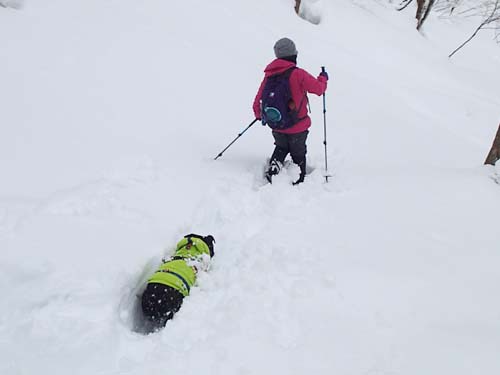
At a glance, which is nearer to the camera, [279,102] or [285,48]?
[285,48]

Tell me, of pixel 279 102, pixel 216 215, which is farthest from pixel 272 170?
pixel 216 215

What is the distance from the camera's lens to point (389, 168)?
5516mm

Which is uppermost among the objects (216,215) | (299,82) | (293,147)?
(299,82)

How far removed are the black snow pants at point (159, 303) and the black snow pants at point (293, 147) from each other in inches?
98.4

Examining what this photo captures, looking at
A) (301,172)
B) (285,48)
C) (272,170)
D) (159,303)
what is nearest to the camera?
(159,303)

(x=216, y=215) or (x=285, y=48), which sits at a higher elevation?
(x=285, y=48)

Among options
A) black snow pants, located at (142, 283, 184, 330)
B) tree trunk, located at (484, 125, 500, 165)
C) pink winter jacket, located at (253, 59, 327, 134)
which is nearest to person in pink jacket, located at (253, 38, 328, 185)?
pink winter jacket, located at (253, 59, 327, 134)

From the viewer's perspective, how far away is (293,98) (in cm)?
427

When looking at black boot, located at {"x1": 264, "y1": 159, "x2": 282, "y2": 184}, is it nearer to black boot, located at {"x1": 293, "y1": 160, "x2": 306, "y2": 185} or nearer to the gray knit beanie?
black boot, located at {"x1": 293, "y1": 160, "x2": 306, "y2": 185}

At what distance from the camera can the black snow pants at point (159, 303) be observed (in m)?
2.92

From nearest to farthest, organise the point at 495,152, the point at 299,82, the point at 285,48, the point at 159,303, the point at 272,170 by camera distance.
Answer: the point at 159,303 → the point at 285,48 → the point at 299,82 → the point at 272,170 → the point at 495,152

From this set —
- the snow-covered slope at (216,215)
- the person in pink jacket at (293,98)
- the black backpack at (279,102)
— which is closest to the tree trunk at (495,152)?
the snow-covered slope at (216,215)

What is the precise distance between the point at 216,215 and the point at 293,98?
1599mm

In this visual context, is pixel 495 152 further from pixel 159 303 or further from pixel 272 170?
pixel 159 303
